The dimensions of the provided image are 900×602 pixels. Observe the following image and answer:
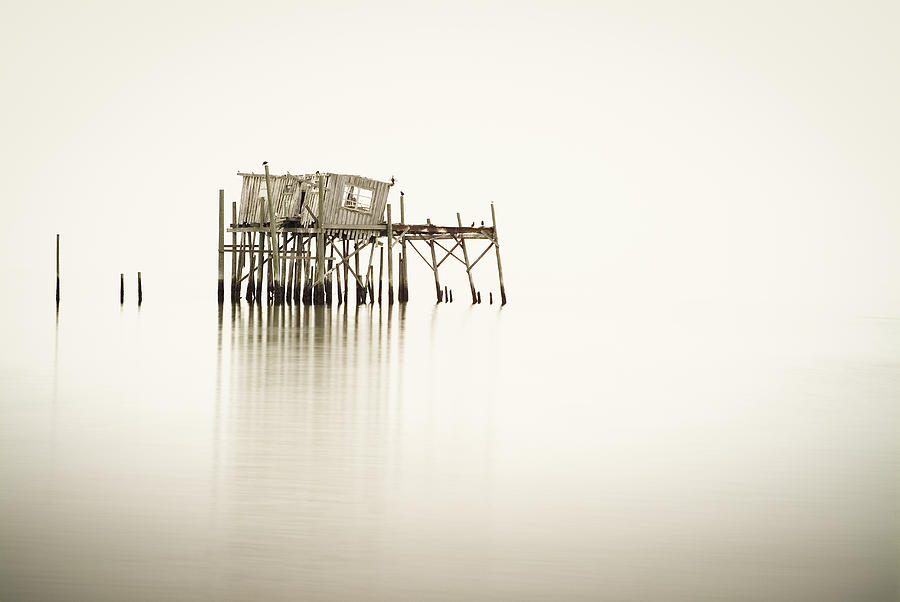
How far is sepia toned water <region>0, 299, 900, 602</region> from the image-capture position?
18.7ft

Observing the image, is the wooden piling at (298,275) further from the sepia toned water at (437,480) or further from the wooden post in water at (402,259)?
the sepia toned water at (437,480)

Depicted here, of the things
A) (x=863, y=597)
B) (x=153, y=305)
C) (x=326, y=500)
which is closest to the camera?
(x=863, y=597)

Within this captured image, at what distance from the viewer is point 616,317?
129ft

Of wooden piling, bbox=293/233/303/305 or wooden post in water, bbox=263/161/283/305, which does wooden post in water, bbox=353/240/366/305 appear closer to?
wooden piling, bbox=293/233/303/305

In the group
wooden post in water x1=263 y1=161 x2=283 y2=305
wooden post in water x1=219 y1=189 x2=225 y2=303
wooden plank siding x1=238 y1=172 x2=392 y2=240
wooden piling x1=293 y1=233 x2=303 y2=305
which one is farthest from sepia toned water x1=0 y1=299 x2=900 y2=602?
wooden piling x1=293 y1=233 x2=303 y2=305

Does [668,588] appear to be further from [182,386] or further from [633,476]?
[182,386]

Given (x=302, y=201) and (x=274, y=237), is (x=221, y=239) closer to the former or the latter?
(x=302, y=201)

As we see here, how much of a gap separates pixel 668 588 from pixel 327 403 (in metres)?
7.37

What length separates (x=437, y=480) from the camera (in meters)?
8.20

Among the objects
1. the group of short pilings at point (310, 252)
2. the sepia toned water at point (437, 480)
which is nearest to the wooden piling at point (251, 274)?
the group of short pilings at point (310, 252)

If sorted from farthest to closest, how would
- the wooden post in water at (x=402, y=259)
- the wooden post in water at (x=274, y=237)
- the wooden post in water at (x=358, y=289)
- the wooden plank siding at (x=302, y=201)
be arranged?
1. the wooden post in water at (x=402, y=259)
2. the wooden post in water at (x=358, y=289)
3. the wooden plank siding at (x=302, y=201)
4. the wooden post in water at (x=274, y=237)

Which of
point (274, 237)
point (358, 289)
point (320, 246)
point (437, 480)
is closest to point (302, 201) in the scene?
point (320, 246)

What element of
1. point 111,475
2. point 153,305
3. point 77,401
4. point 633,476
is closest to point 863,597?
point 633,476

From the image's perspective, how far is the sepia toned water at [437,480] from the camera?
18.7ft
